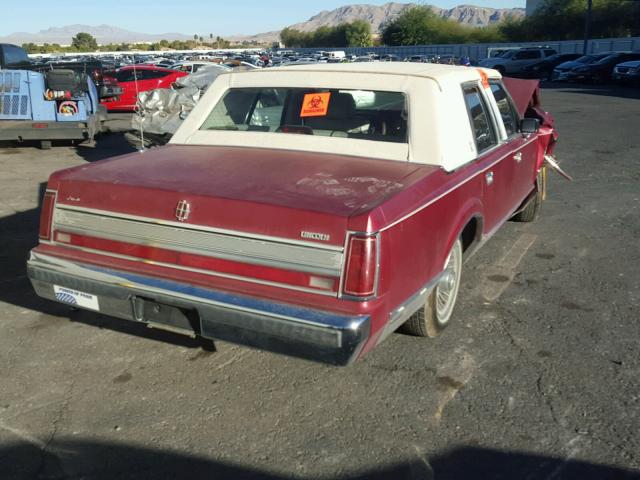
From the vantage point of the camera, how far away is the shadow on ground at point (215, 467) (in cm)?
286

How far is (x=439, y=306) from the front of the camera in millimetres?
4152

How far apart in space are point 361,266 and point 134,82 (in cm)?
1756

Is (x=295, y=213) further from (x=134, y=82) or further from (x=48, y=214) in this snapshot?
(x=134, y=82)

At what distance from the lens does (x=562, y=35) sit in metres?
66.8

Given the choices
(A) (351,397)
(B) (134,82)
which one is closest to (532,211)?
(A) (351,397)

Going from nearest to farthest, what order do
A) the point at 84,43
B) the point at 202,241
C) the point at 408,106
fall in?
the point at 202,241 → the point at 408,106 → the point at 84,43

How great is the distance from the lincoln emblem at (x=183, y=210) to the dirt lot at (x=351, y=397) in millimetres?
1000

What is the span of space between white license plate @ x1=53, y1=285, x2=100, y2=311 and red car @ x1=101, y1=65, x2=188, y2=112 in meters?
15.7

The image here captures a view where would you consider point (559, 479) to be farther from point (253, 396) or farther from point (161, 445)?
point (161, 445)

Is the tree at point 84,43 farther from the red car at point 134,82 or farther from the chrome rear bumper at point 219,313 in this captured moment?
the chrome rear bumper at point 219,313

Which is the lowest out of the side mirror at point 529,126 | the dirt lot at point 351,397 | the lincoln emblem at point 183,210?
the dirt lot at point 351,397

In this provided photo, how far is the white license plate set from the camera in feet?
11.5

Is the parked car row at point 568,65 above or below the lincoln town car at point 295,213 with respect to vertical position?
below

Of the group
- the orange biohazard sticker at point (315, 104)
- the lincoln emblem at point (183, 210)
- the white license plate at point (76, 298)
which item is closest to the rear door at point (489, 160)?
the orange biohazard sticker at point (315, 104)
